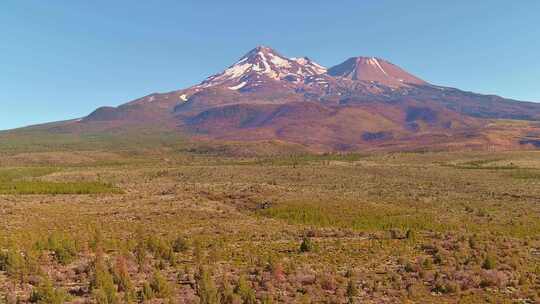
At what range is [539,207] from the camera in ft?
173

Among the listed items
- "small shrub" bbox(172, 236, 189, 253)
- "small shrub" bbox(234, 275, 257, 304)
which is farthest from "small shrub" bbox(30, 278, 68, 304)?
"small shrub" bbox(172, 236, 189, 253)

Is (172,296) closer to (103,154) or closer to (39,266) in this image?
(39,266)

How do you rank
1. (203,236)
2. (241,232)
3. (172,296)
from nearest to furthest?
(172,296)
(203,236)
(241,232)

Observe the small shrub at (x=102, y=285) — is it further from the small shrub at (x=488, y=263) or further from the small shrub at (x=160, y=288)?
the small shrub at (x=488, y=263)

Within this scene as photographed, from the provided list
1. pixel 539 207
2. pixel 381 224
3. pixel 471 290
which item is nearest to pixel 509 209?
pixel 539 207

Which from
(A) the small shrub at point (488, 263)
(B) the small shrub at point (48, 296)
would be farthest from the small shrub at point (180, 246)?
(A) the small shrub at point (488, 263)

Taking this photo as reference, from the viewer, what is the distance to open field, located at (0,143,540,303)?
21.8m

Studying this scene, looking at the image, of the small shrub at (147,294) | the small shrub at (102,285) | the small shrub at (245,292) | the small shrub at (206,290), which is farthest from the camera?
the small shrub at (147,294)

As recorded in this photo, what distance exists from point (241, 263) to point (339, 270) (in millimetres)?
5987

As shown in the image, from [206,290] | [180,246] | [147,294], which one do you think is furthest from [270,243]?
[147,294]

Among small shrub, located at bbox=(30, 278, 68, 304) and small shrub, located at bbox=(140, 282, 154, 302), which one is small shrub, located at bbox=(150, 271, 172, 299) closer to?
small shrub, located at bbox=(140, 282, 154, 302)

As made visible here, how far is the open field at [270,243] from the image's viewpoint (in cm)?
2178

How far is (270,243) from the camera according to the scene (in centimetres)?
3428

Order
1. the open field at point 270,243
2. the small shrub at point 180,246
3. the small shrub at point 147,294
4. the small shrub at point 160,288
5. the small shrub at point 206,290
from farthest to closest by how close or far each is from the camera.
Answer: the small shrub at point 180,246 → the open field at point 270,243 → the small shrub at point 160,288 → the small shrub at point 147,294 → the small shrub at point 206,290
